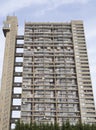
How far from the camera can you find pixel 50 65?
319ft

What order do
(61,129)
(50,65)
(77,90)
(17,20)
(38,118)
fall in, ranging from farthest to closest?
(17,20)
(50,65)
(77,90)
(38,118)
(61,129)

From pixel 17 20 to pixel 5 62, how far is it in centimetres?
2603

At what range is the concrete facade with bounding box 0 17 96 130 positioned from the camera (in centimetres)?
8562

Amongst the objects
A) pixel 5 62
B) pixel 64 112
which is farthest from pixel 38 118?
pixel 5 62

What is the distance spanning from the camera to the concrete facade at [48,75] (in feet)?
281

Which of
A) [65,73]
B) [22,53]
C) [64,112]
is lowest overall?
[64,112]

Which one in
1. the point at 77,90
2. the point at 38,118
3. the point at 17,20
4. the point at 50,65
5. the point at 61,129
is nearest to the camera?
the point at 61,129

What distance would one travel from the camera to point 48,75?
310ft

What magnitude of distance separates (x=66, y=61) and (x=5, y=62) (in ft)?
84.3

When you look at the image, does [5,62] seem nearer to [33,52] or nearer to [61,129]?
[33,52]

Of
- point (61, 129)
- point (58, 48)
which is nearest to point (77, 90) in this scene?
point (58, 48)

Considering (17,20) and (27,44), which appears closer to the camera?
(27,44)

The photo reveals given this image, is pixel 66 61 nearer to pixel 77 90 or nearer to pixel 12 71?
pixel 77 90

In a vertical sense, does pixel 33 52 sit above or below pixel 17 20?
below
